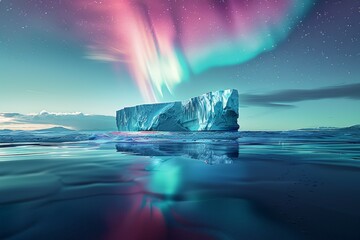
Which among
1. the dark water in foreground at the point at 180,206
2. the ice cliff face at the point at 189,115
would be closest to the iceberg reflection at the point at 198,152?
the dark water in foreground at the point at 180,206

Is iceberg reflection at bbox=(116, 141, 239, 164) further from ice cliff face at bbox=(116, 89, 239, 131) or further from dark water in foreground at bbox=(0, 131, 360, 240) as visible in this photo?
ice cliff face at bbox=(116, 89, 239, 131)

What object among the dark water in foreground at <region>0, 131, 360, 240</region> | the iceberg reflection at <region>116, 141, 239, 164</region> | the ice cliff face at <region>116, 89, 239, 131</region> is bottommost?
the dark water in foreground at <region>0, 131, 360, 240</region>

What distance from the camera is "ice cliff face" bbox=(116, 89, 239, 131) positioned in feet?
126

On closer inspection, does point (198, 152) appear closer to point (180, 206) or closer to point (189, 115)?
point (180, 206)

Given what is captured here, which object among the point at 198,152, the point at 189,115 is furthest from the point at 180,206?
the point at 189,115

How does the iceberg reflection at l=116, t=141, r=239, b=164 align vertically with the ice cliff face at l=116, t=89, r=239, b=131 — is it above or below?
below

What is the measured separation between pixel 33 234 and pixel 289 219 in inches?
89.3

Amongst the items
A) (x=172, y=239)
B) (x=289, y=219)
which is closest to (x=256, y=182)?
(x=289, y=219)

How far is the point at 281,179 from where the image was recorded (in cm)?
364

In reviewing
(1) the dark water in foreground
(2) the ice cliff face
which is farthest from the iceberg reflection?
(2) the ice cliff face

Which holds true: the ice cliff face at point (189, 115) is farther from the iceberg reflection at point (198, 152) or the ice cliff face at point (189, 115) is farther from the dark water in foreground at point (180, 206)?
the dark water in foreground at point (180, 206)

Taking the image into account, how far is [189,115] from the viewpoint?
44.6 metres

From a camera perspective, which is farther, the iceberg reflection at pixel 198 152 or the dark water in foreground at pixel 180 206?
the iceberg reflection at pixel 198 152

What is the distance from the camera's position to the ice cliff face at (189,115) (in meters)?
38.5
